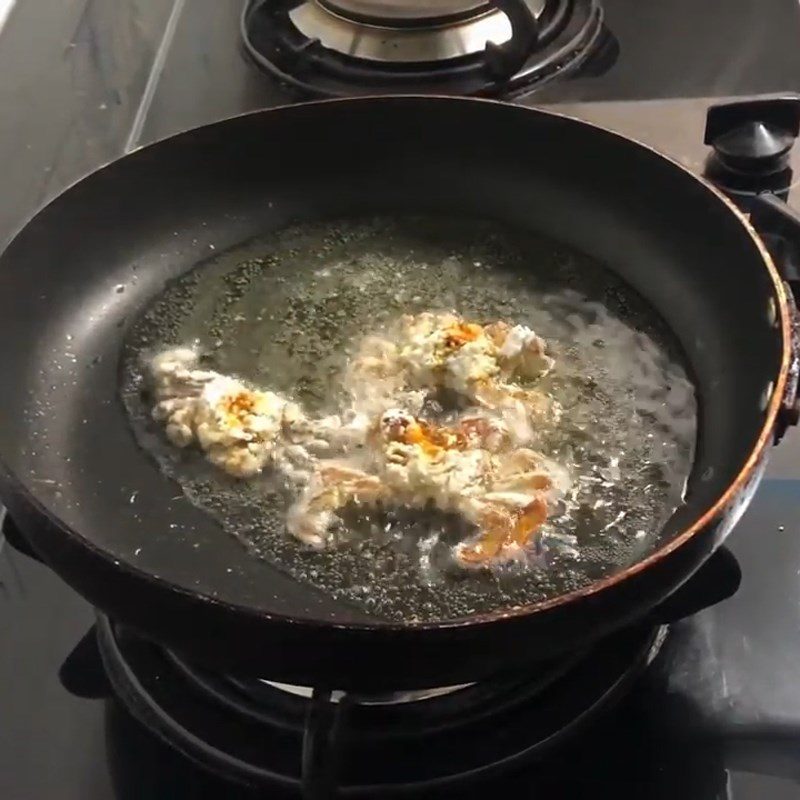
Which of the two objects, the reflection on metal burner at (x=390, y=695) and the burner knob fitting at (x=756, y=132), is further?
the burner knob fitting at (x=756, y=132)

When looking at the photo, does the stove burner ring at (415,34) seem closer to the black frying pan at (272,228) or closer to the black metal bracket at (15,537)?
the black frying pan at (272,228)

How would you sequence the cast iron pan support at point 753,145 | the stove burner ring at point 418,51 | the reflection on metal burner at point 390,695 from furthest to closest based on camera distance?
the stove burner ring at point 418,51
the cast iron pan support at point 753,145
the reflection on metal burner at point 390,695

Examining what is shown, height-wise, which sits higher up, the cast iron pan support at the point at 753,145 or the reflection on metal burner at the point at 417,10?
the reflection on metal burner at the point at 417,10

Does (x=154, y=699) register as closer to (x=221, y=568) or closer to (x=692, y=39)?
(x=221, y=568)

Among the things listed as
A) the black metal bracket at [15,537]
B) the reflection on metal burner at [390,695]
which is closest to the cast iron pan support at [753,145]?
the reflection on metal burner at [390,695]

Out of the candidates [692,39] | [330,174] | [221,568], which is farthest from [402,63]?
[221,568]

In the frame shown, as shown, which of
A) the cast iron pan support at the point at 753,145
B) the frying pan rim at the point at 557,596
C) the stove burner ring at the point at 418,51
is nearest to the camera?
the frying pan rim at the point at 557,596

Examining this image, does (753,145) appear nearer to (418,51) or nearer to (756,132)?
(756,132)

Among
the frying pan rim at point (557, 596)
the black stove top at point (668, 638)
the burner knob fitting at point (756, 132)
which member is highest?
the frying pan rim at point (557, 596)
